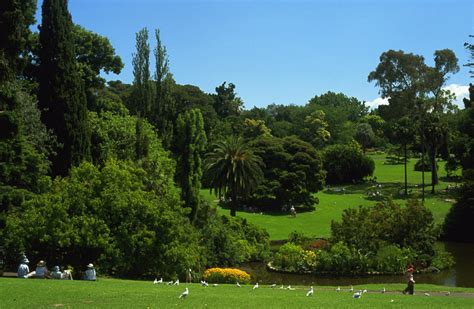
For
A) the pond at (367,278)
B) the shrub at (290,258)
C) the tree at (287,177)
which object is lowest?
the pond at (367,278)

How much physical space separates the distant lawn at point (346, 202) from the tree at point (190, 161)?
1313 centimetres

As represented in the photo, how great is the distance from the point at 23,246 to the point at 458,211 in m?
44.6

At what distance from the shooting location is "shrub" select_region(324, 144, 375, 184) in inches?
3322

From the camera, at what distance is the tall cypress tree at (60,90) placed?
114ft

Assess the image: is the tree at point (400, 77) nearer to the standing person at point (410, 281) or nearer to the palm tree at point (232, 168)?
the palm tree at point (232, 168)

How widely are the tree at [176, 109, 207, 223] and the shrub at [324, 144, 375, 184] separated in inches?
1806

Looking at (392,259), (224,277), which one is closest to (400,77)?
(392,259)

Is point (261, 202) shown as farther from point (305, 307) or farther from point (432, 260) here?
point (305, 307)

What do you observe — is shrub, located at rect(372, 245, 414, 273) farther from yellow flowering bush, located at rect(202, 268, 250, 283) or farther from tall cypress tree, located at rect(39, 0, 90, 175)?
tall cypress tree, located at rect(39, 0, 90, 175)

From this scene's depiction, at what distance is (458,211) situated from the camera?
55.9 meters

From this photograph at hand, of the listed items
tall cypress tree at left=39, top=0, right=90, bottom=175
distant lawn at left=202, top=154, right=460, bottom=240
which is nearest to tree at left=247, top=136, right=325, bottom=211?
distant lawn at left=202, top=154, right=460, bottom=240

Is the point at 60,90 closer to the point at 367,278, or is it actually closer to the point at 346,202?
the point at 367,278

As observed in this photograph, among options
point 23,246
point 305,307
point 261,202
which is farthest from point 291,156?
point 305,307

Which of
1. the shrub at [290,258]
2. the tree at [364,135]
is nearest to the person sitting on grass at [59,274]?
the shrub at [290,258]
